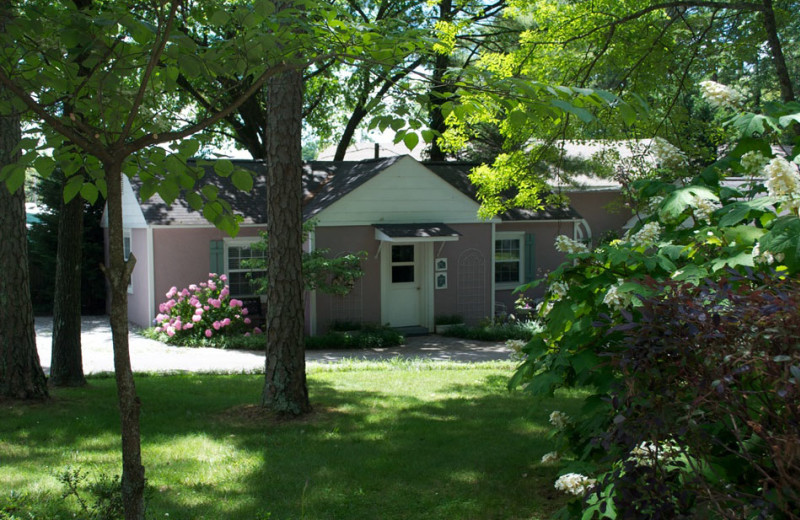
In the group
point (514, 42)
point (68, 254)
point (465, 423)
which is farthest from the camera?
point (514, 42)

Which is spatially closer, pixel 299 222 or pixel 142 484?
pixel 142 484

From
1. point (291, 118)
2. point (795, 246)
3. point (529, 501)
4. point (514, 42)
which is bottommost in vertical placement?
point (529, 501)

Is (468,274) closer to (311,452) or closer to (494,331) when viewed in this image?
(494,331)

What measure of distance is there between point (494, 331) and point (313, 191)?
5.96 m

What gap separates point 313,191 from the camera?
1902 cm

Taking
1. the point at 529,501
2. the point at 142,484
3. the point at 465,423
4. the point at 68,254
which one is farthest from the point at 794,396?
the point at 68,254

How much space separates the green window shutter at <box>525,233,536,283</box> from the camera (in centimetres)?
1973

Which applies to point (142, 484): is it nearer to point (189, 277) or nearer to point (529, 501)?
point (529, 501)

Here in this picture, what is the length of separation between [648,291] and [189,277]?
51.5 feet

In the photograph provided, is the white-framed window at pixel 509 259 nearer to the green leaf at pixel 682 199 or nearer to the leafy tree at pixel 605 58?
the leafy tree at pixel 605 58

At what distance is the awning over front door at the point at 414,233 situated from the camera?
16.6 meters

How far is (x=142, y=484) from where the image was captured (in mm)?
3070

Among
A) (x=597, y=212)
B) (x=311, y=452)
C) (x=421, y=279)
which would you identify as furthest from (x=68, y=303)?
(x=597, y=212)

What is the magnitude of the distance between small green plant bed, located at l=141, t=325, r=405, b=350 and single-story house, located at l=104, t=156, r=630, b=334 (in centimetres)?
74
